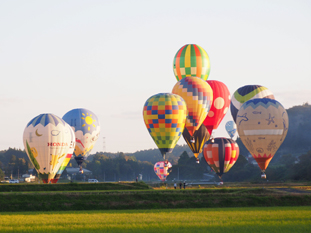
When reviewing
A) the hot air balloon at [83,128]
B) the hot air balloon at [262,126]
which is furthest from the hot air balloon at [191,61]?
the hot air balloon at [83,128]

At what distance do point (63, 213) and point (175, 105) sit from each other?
92.7ft

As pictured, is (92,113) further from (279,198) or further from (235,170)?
(235,170)

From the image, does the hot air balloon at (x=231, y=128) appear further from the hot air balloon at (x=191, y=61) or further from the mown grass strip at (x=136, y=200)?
the mown grass strip at (x=136, y=200)

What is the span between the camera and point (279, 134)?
6850 cm

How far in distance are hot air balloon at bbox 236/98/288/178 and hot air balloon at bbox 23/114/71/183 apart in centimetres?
2350

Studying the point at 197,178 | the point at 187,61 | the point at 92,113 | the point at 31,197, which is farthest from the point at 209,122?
the point at 197,178

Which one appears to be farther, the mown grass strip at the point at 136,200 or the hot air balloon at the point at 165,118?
the hot air balloon at the point at 165,118

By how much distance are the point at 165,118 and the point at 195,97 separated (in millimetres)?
6106

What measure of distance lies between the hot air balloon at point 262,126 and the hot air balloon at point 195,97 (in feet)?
17.5

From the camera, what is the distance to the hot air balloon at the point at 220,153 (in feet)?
251

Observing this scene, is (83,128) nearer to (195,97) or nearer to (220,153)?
(195,97)

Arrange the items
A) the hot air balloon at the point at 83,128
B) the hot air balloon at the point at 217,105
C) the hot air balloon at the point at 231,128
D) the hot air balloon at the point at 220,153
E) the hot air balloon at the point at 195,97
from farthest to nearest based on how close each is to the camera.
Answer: the hot air balloon at the point at 231,128 < the hot air balloon at the point at 83,128 < the hot air balloon at the point at 220,153 < the hot air balloon at the point at 217,105 < the hot air balloon at the point at 195,97

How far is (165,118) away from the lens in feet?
222

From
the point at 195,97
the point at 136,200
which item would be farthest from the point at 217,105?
the point at 136,200
